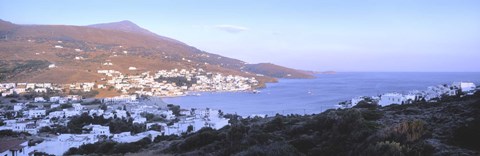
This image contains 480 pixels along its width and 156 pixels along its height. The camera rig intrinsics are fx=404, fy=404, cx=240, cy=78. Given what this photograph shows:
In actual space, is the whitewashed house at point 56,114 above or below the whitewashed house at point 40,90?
below

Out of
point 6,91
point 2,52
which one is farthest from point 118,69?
point 6,91

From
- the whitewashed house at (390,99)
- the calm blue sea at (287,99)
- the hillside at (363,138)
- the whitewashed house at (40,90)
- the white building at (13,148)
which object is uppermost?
the hillside at (363,138)

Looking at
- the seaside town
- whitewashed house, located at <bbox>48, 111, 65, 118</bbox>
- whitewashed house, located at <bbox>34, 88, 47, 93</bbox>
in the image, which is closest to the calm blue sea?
the seaside town

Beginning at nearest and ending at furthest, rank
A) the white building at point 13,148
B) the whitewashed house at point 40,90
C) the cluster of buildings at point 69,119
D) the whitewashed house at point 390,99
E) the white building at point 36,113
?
the white building at point 13,148
the cluster of buildings at point 69,119
the whitewashed house at point 390,99
the white building at point 36,113
the whitewashed house at point 40,90

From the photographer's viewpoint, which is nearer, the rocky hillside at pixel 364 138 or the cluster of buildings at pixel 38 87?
the rocky hillside at pixel 364 138

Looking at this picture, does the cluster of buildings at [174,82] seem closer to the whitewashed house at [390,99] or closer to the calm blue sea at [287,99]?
the calm blue sea at [287,99]

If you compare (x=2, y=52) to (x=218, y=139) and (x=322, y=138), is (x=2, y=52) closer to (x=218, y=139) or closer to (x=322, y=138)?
(x=218, y=139)

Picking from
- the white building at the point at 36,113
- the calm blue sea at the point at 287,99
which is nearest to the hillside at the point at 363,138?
the white building at the point at 36,113

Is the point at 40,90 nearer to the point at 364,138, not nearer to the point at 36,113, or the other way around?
the point at 36,113
